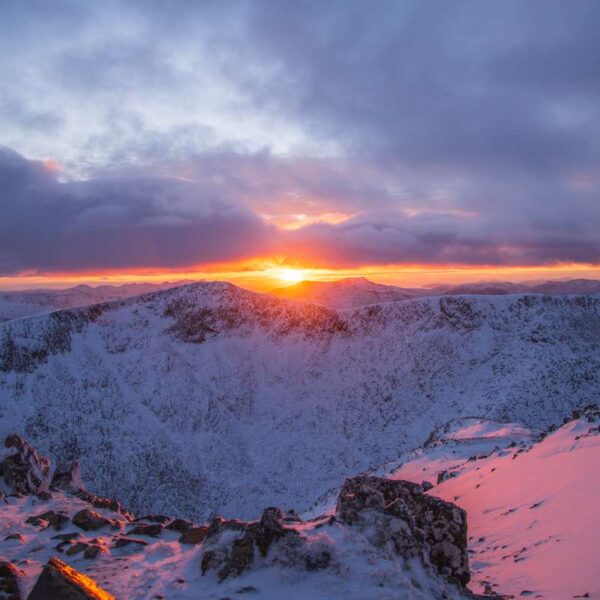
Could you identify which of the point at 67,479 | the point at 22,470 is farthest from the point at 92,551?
the point at 67,479

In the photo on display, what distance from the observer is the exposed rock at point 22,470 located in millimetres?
16562

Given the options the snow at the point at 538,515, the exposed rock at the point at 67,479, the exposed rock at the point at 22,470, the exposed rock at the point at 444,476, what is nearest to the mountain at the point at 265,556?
the snow at the point at 538,515

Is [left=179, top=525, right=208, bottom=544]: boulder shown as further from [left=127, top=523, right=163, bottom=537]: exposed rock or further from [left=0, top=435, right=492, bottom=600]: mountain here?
[left=127, top=523, right=163, bottom=537]: exposed rock

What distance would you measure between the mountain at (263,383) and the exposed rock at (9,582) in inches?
1586

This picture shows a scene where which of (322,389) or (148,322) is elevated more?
(148,322)

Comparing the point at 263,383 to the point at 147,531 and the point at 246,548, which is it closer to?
the point at 147,531

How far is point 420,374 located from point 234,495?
2821cm

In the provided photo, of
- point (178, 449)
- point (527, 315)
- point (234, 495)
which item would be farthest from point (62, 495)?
point (527, 315)

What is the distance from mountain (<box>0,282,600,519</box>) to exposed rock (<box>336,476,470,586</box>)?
38.9 metres

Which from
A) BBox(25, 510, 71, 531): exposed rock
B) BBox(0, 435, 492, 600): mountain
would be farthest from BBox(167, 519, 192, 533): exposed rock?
BBox(25, 510, 71, 531): exposed rock

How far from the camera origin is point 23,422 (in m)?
50.8

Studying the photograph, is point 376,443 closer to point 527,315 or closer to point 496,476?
point 527,315

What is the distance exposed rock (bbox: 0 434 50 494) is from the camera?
1656 cm

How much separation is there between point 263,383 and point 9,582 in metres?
58.1
